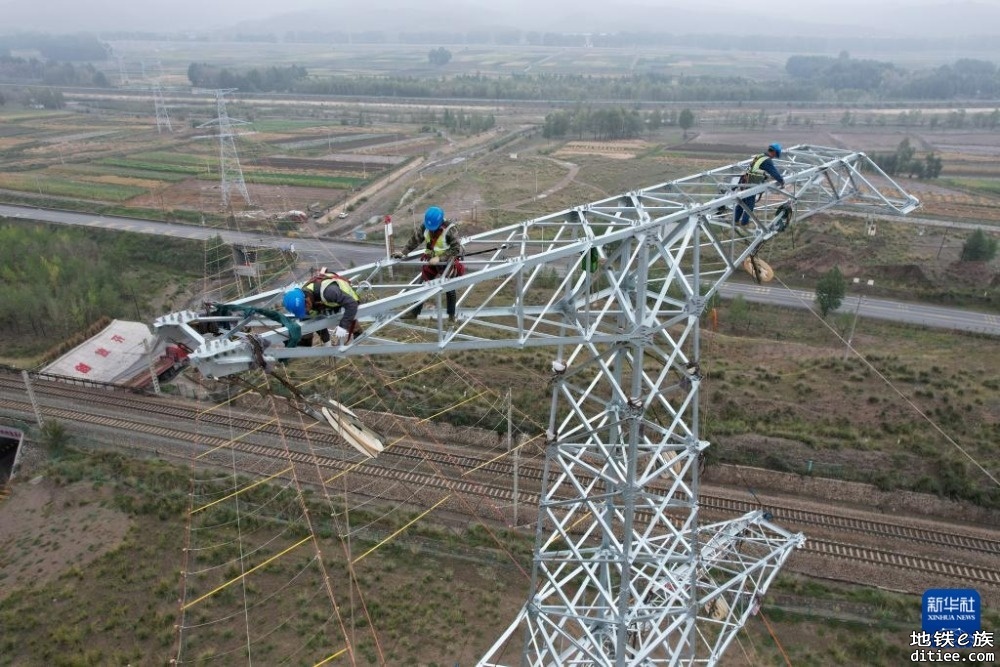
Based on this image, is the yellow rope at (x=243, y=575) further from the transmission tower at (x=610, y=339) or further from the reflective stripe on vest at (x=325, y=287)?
the reflective stripe on vest at (x=325, y=287)

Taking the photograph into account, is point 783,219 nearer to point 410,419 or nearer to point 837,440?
point 837,440

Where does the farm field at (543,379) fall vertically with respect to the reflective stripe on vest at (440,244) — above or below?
below

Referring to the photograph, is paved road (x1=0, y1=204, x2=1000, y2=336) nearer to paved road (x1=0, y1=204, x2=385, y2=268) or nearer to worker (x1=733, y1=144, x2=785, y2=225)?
paved road (x1=0, y1=204, x2=385, y2=268)

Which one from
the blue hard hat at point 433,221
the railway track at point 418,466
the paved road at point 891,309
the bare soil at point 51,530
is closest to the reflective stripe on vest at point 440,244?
the blue hard hat at point 433,221

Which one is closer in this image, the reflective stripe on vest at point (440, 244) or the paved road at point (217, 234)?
the reflective stripe on vest at point (440, 244)

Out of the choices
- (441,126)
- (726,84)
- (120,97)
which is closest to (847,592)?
(441,126)

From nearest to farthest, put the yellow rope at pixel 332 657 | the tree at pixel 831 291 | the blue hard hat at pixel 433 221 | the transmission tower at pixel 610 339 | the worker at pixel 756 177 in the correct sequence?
the transmission tower at pixel 610 339, the blue hard hat at pixel 433 221, the worker at pixel 756 177, the yellow rope at pixel 332 657, the tree at pixel 831 291
